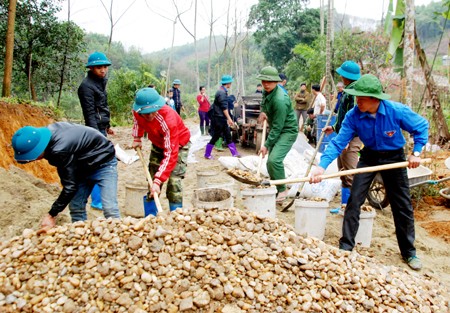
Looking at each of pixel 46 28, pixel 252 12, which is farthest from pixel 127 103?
pixel 252 12

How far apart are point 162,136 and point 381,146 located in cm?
191

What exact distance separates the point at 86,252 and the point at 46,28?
9684mm

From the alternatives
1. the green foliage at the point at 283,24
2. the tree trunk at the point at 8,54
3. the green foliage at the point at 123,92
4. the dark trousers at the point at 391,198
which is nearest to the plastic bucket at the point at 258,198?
the dark trousers at the point at 391,198

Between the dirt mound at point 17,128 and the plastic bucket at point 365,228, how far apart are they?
4.39 meters

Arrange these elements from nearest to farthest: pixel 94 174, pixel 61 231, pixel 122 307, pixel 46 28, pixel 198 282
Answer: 1. pixel 122 307
2. pixel 198 282
3. pixel 61 231
4. pixel 94 174
5. pixel 46 28

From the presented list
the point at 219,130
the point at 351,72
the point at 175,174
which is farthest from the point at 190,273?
the point at 219,130

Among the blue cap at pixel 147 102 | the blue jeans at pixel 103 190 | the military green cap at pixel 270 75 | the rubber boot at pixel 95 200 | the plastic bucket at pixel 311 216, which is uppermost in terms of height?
the military green cap at pixel 270 75

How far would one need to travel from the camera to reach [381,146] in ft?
10.5

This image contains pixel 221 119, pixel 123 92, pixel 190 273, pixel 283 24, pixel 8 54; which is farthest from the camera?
pixel 283 24

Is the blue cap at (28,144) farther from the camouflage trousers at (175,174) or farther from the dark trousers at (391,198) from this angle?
the dark trousers at (391,198)

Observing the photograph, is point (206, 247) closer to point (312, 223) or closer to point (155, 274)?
point (155, 274)

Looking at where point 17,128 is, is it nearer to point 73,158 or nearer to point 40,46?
point 73,158

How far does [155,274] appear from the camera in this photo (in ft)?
7.48

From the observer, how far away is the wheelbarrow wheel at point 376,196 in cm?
476
